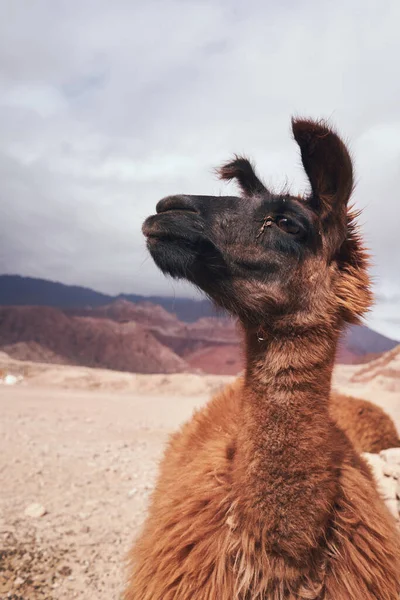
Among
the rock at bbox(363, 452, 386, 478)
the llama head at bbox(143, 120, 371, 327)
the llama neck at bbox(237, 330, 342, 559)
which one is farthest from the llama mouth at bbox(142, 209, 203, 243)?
the rock at bbox(363, 452, 386, 478)

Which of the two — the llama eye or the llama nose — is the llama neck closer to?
the llama eye

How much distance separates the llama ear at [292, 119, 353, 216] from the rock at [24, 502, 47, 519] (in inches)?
148

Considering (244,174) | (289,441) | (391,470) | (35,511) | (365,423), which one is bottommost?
(35,511)

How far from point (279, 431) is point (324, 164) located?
128cm

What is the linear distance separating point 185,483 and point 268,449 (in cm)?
64

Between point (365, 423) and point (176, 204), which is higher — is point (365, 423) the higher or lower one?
the lower one

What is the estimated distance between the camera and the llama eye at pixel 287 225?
2500 millimetres

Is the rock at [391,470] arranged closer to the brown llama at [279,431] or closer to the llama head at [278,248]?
the brown llama at [279,431]

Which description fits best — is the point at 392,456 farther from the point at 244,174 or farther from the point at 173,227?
the point at 173,227

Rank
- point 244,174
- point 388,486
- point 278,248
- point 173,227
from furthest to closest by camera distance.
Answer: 1. point 388,486
2. point 244,174
3. point 278,248
4. point 173,227

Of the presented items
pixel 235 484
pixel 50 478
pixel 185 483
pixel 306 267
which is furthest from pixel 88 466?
pixel 306 267

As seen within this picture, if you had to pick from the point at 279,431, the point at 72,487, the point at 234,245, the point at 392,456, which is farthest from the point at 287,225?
the point at 72,487

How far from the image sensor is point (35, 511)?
4.61 metres

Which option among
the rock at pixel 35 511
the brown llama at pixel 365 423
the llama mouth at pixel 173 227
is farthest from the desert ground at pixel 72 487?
the llama mouth at pixel 173 227
